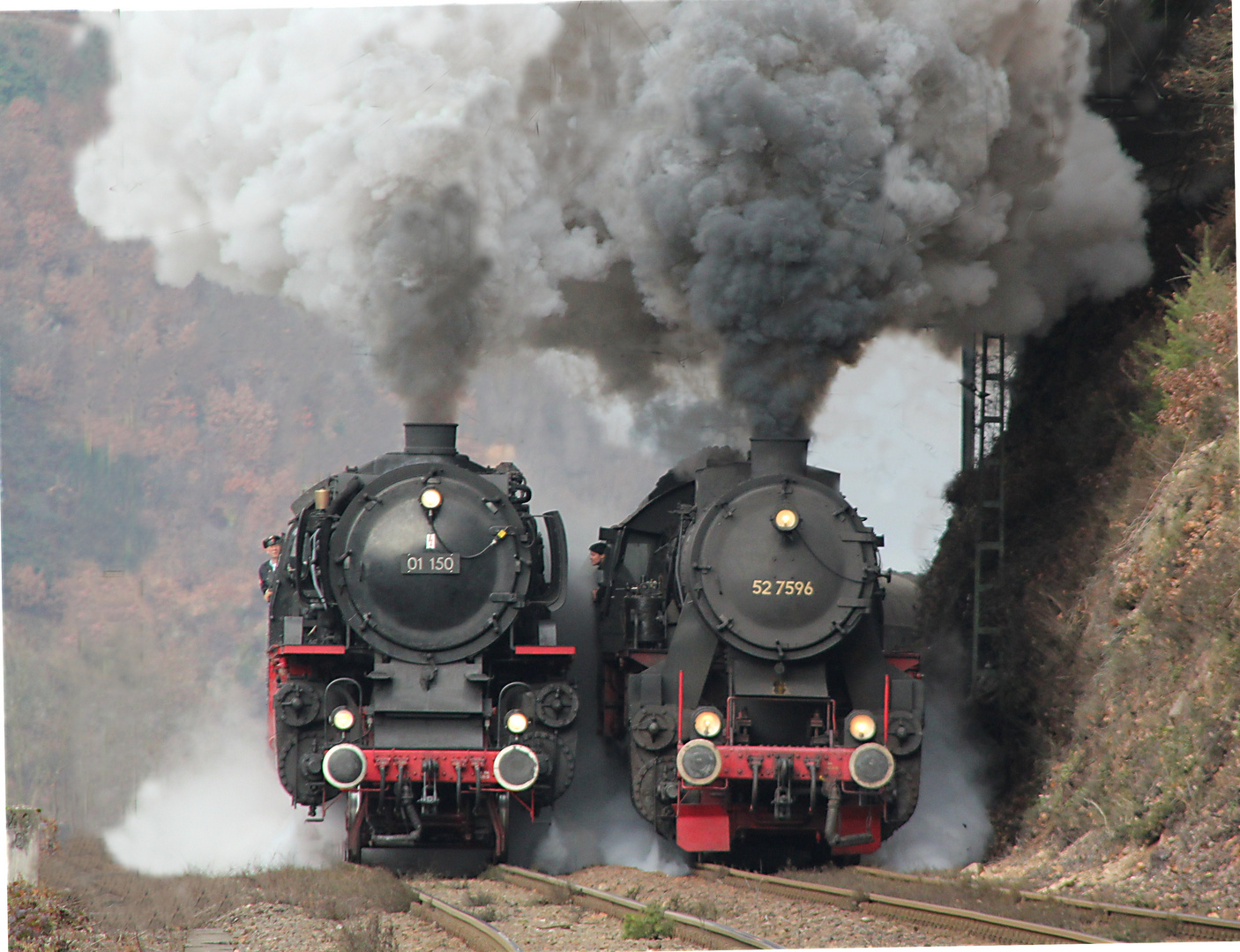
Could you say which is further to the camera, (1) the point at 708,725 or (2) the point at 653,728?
(2) the point at 653,728

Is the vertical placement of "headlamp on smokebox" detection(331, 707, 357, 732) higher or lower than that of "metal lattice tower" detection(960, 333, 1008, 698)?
lower

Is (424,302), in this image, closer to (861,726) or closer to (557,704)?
(557,704)

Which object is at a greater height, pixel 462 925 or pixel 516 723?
pixel 516 723

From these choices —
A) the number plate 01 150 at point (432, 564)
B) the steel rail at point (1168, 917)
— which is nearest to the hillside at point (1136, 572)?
the steel rail at point (1168, 917)

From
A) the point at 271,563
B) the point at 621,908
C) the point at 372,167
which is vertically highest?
the point at 372,167

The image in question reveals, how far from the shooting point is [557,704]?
1122 centimetres

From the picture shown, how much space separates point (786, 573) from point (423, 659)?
9.19ft

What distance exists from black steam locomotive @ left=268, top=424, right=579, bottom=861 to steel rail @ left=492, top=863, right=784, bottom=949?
0.63m

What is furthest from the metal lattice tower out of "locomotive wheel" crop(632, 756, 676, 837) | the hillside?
"locomotive wheel" crop(632, 756, 676, 837)

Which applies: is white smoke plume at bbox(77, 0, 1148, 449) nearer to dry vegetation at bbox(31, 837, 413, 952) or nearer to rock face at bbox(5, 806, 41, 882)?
dry vegetation at bbox(31, 837, 413, 952)

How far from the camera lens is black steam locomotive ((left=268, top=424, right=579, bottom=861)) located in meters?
10.9

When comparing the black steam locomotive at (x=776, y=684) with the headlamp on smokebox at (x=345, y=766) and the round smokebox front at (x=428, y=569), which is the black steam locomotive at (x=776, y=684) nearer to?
the round smokebox front at (x=428, y=569)

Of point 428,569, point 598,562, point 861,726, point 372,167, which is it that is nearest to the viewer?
point 861,726

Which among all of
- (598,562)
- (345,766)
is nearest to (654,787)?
(345,766)
